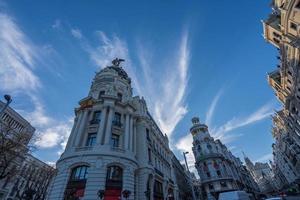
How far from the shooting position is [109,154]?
22.4m

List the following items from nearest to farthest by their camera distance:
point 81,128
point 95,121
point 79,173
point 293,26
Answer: point 79,173 < point 81,128 < point 95,121 < point 293,26

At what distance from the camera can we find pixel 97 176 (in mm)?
20344

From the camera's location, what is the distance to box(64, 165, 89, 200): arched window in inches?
779

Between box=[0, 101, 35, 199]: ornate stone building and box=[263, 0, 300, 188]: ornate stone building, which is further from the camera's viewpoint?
box=[263, 0, 300, 188]: ornate stone building

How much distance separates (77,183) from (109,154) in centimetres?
479

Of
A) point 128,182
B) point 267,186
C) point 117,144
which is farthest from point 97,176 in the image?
point 267,186

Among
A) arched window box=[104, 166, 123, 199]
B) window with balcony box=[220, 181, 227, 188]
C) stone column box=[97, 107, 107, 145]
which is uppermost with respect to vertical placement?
stone column box=[97, 107, 107, 145]

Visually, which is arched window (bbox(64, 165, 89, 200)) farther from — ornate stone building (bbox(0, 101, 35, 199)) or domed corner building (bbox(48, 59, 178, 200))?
ornate stone building (bbox(0, 101, 35, 199))

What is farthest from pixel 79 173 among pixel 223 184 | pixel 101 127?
pixel 223 184

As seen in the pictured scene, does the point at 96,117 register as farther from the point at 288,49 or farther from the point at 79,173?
the point at 288,49

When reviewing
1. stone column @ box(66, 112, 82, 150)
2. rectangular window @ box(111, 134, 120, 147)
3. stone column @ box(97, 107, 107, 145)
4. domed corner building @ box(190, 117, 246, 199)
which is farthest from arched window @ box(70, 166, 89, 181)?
domed corner building @ box(190, 117, 246, 199)

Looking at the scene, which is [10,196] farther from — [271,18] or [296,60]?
[271,18]

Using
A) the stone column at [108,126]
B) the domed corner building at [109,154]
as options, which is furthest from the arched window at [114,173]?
the stone column at [108,126]

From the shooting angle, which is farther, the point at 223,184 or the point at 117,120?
the point at 223,184
